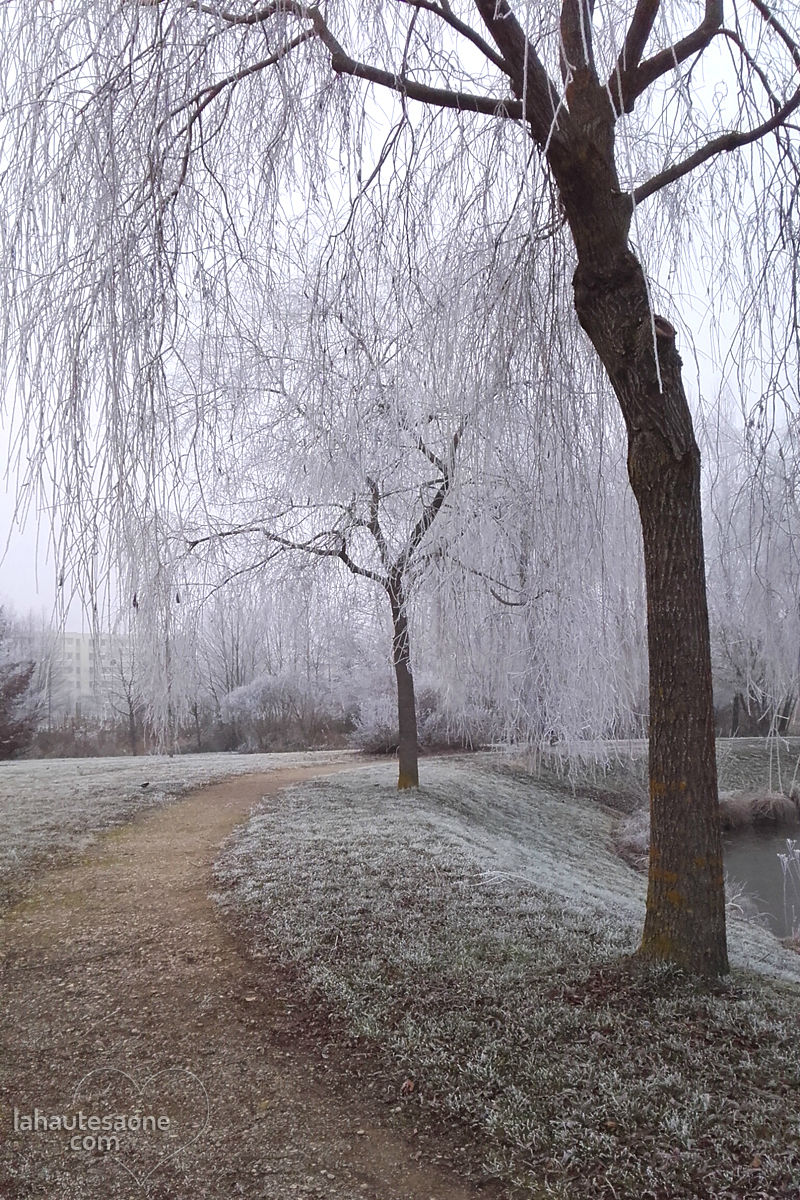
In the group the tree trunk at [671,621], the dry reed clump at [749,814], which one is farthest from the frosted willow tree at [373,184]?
the dry reed clump at [749,814]

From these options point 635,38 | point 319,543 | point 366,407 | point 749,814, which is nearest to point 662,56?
point 635,38

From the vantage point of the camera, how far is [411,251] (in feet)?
10.8

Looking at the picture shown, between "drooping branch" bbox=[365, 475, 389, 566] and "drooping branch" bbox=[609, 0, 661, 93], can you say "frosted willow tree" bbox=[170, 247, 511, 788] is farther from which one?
"drooping branch" bbox=[609, 0, 661, 93]

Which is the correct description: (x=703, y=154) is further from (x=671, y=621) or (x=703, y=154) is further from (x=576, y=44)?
(x=671, y=621)

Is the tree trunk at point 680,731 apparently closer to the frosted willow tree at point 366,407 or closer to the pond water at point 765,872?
the frosted willow tree at point 366,407

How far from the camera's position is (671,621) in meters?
2.99

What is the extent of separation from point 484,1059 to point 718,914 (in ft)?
3.53

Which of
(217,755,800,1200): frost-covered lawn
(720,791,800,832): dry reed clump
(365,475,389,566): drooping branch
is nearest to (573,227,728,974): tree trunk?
(217,755,800,1200): frost-covered lawn

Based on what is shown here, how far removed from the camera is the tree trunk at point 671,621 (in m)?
2.93

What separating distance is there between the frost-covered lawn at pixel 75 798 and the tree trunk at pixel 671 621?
4.10 meters

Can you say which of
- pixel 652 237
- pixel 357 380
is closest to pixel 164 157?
pixel 357 380

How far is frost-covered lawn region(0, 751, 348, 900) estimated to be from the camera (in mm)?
5992

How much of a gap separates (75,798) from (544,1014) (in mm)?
7033

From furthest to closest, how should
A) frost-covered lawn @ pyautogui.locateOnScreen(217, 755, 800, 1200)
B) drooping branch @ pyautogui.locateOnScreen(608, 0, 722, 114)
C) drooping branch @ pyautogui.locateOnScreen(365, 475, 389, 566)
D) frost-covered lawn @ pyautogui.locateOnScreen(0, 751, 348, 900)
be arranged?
drooping branch @ pyautogui.locateOnScreen(365, 475, 389, 566), frost-covered lawn @ pyautogui.locateOnScreen(0, 751, 348, 900), drooping branch @ pyautogui.locateOnScreen(608, 0, 722, 114), frost-covered lawn @ pyautogui.locateOnScreen(217, 755, 800, 1200)
